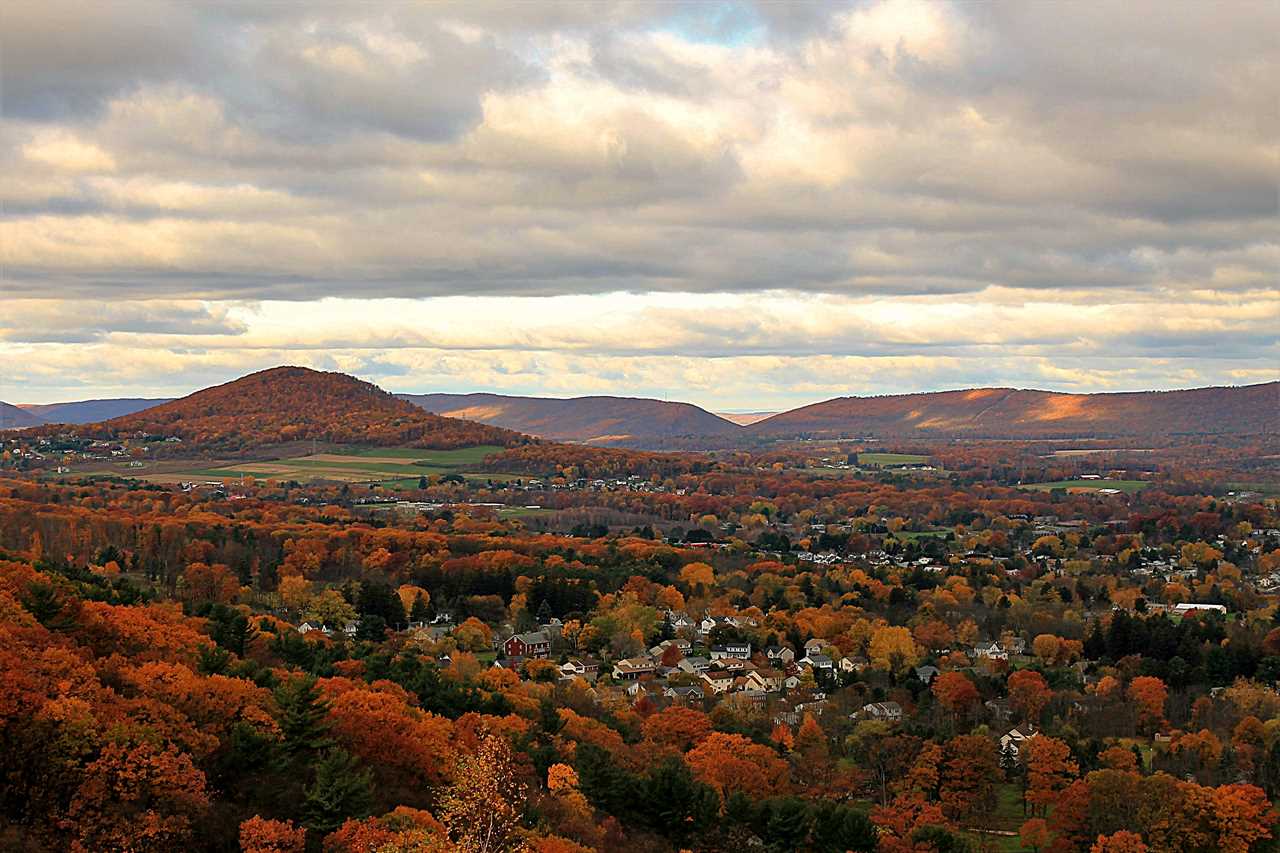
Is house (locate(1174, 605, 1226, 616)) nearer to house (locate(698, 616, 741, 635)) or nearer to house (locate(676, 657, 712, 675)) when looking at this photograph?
house (locate(698, 616, 741, 635))

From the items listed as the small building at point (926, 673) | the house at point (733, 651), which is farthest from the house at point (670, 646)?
the small building at point (926, 673)

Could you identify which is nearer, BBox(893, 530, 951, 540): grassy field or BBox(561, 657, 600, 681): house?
BBox(561, 657, 600, 681): house

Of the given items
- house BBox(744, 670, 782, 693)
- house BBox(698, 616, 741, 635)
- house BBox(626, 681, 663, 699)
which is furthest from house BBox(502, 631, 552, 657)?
house BBox(744, 670, 782, 693)

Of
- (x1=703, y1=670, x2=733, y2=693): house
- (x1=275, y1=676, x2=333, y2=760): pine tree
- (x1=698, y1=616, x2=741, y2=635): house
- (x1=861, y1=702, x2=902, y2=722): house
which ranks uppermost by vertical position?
(x1=275, y1=676, x2=333, y2=760): pine tree

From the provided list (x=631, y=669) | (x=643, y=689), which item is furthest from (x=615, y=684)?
(x=631, y=669)

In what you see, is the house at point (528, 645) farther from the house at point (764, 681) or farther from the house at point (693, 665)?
the house at point (764, 681)

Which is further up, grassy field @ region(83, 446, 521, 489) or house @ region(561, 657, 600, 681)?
grassy field @ region(83, 446, 521, 489)

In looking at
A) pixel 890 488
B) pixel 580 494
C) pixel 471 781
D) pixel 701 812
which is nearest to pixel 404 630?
pixel 701 812
